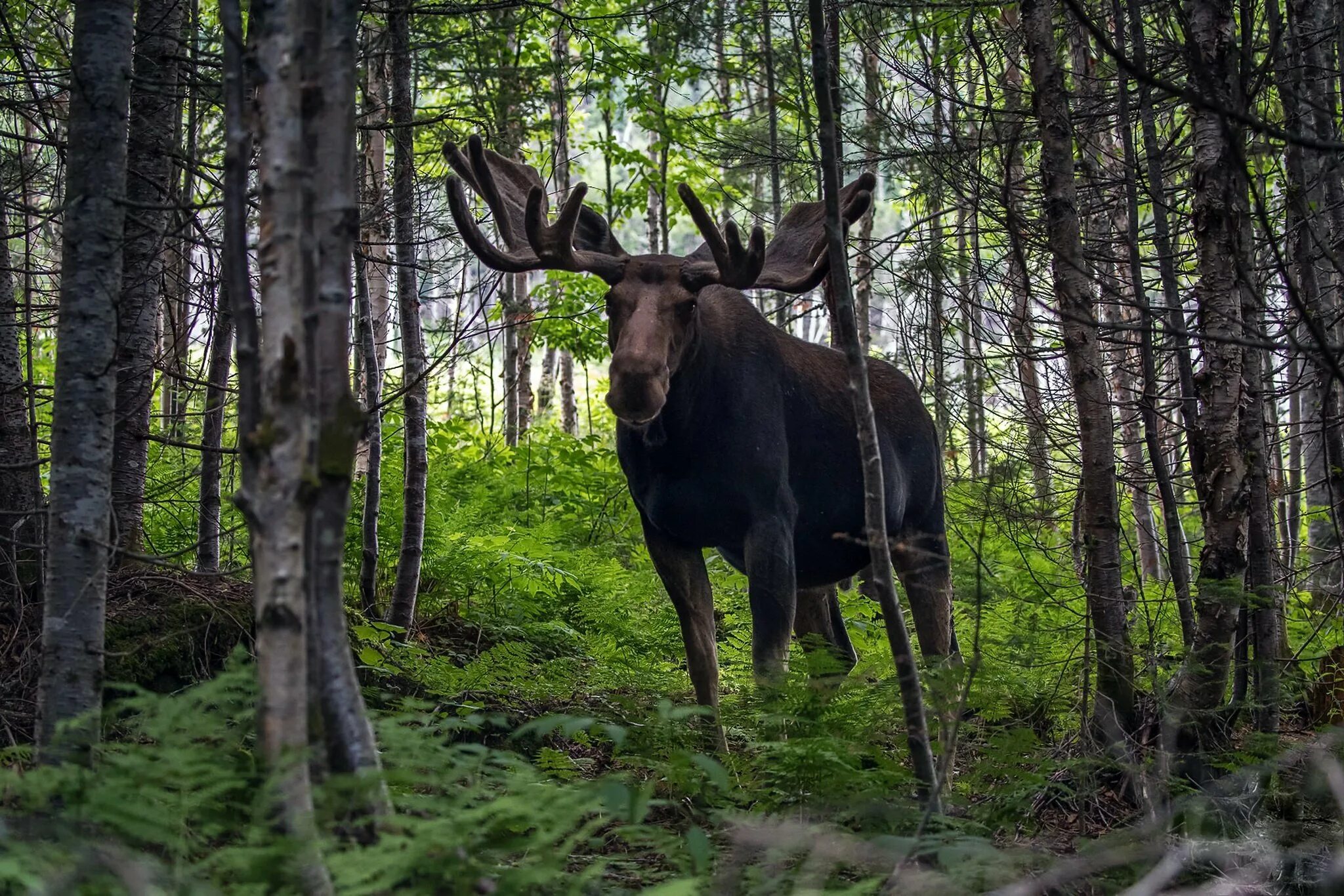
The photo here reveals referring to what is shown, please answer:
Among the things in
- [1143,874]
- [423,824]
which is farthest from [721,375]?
[423,824]

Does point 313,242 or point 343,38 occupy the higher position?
point 343,38

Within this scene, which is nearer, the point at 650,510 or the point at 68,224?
the point at 68,224

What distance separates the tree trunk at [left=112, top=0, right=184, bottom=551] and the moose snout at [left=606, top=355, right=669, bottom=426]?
2.31 m

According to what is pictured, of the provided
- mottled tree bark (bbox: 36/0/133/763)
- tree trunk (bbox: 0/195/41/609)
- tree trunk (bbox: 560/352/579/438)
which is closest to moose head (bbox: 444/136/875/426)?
mottled tree bark (bbox: 36/0/133/763)

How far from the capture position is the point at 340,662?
9.67 ft

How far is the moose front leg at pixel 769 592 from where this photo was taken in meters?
6.31

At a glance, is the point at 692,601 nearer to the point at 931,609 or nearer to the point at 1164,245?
the point at 931,609

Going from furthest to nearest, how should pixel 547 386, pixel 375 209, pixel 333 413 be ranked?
1. pixel 547 386
2. pixel 375 209
3. pixel 333 413

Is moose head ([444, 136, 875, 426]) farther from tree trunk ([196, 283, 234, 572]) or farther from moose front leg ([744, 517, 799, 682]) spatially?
tree trunk ([196, 283, 234, 572])

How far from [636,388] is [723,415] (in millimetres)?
841

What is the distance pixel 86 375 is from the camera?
3.77 meters

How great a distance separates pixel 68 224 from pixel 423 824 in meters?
2.52

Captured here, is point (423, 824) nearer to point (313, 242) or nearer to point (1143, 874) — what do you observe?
point (313, 242)

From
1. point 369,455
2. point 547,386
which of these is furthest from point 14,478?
point 547,386
